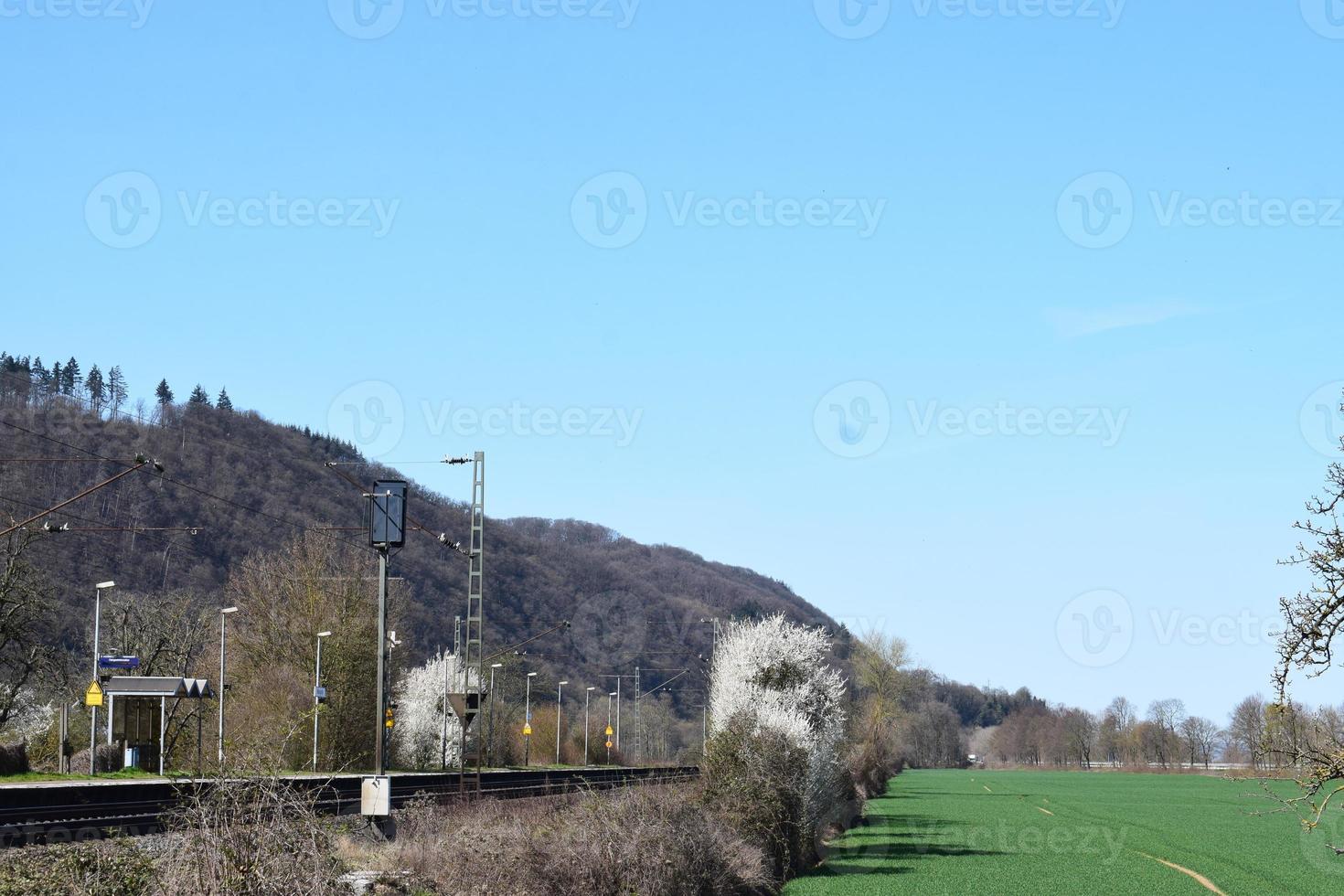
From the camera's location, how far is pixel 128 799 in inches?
1185

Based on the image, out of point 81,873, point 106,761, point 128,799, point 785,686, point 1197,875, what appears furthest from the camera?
point 106,761

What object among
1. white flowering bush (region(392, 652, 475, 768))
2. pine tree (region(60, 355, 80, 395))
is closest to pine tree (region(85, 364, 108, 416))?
pine tree (region(60, 355, 80, 395))

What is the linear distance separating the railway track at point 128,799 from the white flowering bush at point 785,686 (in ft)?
12.6

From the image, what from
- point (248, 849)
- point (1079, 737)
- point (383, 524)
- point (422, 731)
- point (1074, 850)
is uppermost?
point (383, 524)

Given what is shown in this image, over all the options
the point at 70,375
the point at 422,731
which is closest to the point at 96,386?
the point at 70,375

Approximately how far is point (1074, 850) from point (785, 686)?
32.5 feet

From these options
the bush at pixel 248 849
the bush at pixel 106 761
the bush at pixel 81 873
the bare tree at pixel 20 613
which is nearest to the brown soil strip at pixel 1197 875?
the bush at pixel 248 849

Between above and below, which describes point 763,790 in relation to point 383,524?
below

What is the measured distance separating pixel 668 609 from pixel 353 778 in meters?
147

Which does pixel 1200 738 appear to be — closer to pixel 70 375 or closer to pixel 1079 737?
pixel 1079 737

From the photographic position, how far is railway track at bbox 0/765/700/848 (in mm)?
18078

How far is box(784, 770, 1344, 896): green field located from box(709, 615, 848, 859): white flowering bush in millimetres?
3251

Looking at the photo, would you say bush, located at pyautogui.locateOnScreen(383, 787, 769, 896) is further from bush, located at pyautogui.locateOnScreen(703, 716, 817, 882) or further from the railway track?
bush, located at pyautogui.locateOnScreen(703, 716, 817, 882)

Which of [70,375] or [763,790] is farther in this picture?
[70,375]
